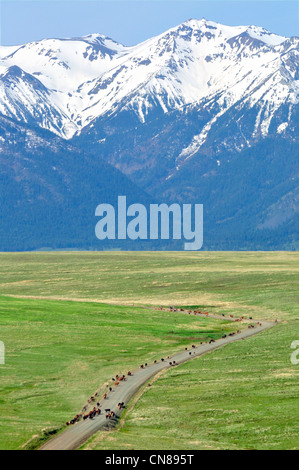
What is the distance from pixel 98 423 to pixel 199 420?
13115 millimetres

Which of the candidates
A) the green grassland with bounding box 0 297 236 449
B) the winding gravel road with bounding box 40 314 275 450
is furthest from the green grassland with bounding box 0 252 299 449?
the winding gravel road with bounding box 40 314 275 450

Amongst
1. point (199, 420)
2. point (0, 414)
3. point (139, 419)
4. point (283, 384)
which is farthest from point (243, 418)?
point (0, 414)

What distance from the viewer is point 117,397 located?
5468 inches

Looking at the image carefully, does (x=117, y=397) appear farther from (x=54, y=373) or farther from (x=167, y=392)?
(x=54, y=373)

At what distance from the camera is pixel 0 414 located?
5005 inches

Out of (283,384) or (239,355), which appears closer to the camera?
(283,384)

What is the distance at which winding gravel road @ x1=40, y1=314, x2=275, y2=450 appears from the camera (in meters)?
110

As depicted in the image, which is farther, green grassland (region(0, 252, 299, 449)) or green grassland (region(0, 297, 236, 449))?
green grassland (region(0, 297, 236, 449))

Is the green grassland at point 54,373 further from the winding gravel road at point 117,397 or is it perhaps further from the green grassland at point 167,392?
the winding gravel road at point 117,397

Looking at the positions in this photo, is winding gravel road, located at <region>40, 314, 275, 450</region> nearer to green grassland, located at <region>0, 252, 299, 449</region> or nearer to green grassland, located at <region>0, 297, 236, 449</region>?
green grassland, located at <region>0, 252, 299, 449</region>

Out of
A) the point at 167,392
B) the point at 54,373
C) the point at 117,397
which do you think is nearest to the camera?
the point at 117,397

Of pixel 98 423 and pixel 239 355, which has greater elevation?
pixel 239 355

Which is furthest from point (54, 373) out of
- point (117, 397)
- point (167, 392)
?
point (167, 392)
